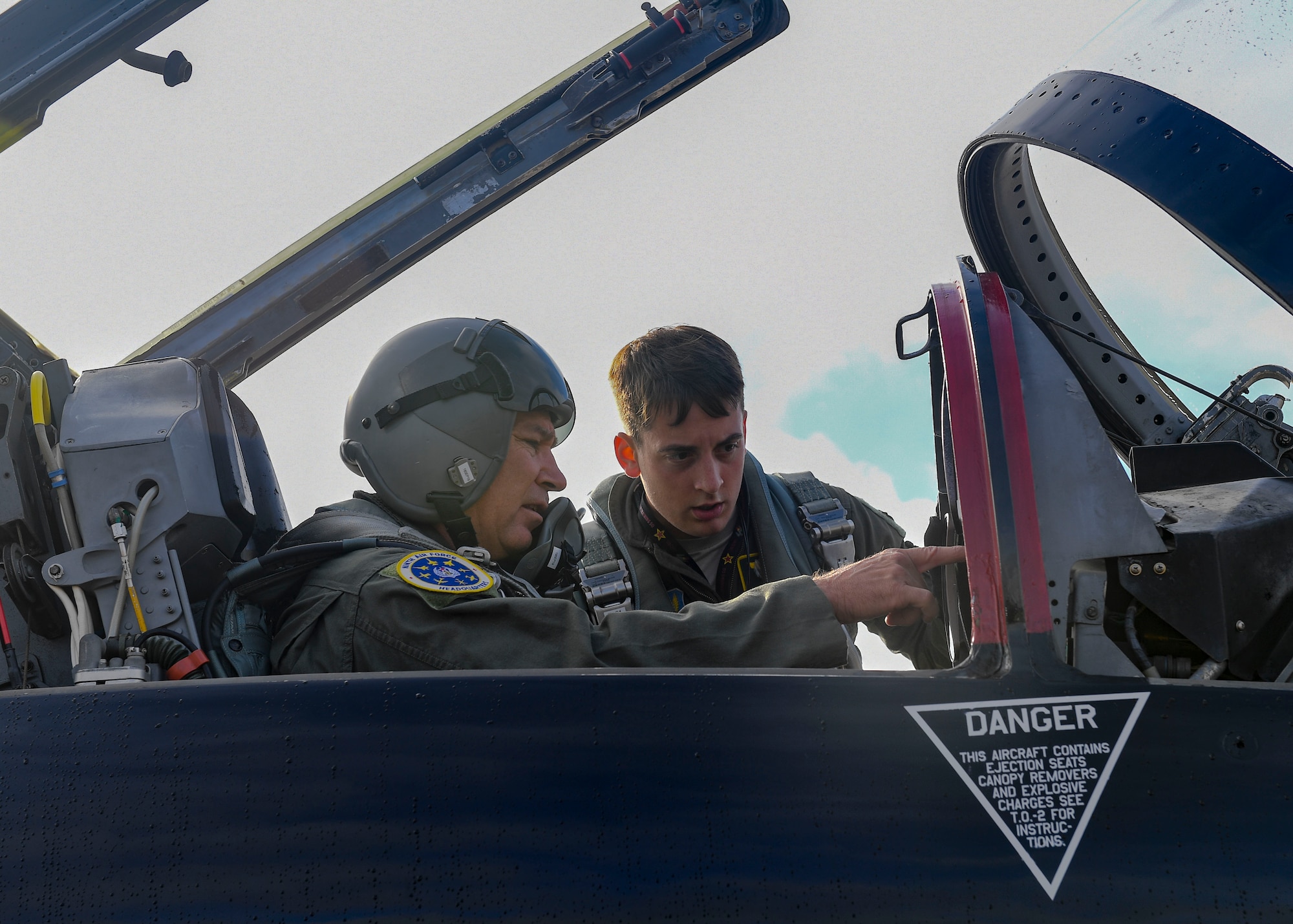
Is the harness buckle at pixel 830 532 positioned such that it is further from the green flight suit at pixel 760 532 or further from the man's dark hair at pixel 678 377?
the man's dark hair at pixel 678 377

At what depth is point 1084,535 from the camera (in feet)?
3.94

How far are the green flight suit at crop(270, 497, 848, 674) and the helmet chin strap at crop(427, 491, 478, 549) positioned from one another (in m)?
0.54

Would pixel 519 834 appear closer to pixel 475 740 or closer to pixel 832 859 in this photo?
pixel 475 740

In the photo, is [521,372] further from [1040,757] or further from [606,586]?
[1040,757]

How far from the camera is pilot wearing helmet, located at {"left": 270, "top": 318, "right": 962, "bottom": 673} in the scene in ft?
4.48

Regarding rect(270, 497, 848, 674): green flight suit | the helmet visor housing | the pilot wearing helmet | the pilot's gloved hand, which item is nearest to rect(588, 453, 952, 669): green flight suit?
the helmet visor housing

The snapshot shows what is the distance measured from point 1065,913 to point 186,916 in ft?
3.07

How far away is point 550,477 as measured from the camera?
7.14ft

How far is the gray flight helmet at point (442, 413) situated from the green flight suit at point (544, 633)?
55 centimetres

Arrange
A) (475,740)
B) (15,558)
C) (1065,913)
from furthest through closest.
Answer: (15,558) → (475,740) → (1065,913)

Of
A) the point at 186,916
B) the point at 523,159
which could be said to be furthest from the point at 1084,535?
the point at 523,159

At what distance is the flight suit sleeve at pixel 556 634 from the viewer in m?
1.36

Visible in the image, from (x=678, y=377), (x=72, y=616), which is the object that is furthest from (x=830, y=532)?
(x=72, y=616)

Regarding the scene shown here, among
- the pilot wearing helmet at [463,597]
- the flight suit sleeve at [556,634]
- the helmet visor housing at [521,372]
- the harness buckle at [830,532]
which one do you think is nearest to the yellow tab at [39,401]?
the pilot wearing helmet at [463,597]
